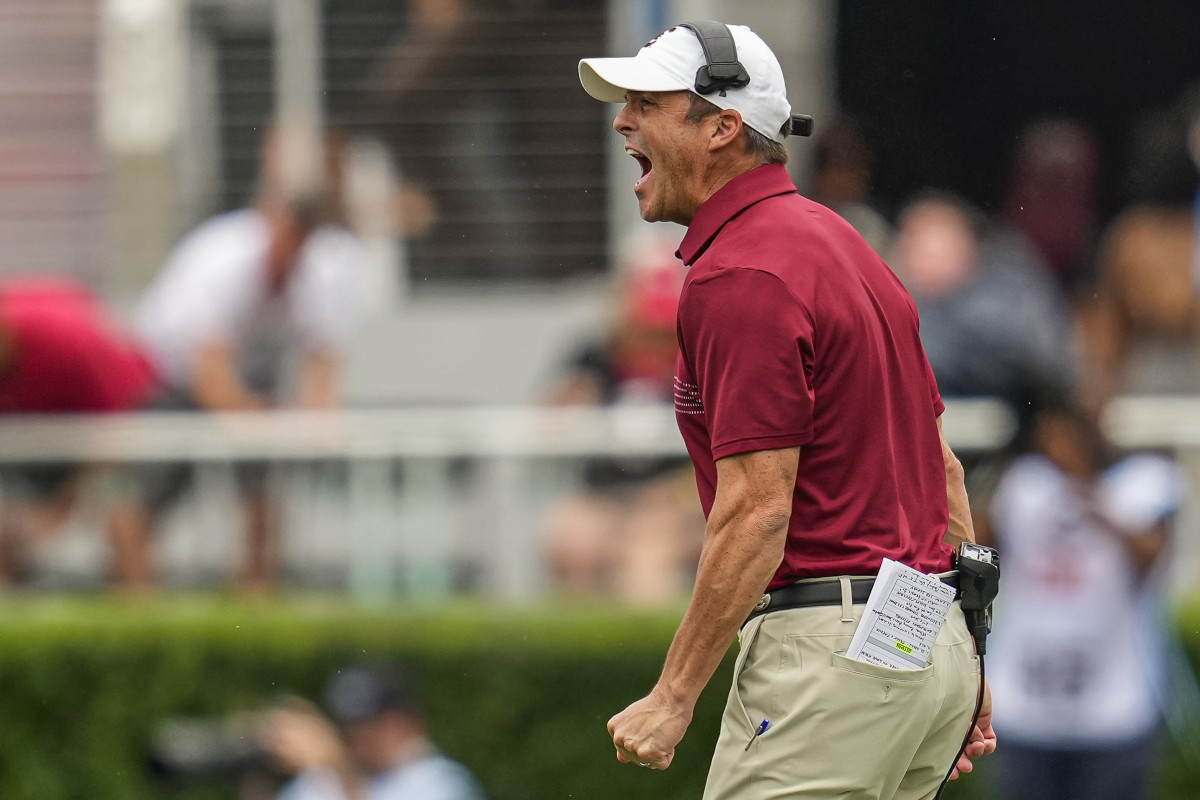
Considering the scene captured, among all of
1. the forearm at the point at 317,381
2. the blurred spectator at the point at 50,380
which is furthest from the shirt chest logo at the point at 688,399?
the blurred spectator at the point at 50,380

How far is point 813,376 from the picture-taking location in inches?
110

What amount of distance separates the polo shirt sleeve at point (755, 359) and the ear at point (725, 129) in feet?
0.96

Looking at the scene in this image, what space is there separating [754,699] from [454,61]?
520 centimetres

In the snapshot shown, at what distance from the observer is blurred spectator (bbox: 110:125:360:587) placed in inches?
276

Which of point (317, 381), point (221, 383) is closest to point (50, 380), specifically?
point (221, 383)

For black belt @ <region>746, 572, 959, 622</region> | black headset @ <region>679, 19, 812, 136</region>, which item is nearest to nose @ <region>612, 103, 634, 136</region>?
black headset @ <region>679, 19, 812, 136</region>

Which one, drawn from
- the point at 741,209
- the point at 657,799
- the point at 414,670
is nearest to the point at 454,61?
the point at 414,670

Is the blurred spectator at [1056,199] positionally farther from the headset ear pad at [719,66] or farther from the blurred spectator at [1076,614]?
the headset ear pad at [719,66]

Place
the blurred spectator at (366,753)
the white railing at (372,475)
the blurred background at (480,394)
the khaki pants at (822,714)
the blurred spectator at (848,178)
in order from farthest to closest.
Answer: the white railing at (372,475) < the blurred background at (480,394) < the blurred spectator at (366,753) < the blurred spectator at (848,178) < the khaki pants at (822,714)

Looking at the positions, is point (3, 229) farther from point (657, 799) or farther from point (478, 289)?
point (657, 799)

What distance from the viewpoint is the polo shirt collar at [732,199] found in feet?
9.61

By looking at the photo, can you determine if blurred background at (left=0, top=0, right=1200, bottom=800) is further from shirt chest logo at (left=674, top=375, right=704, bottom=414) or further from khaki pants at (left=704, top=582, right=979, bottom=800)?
khaki pants at (left=704, top=582, right=979, bottom=800)

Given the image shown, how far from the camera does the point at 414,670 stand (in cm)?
673

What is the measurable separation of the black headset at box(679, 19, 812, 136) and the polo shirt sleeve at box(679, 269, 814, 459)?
0.34 m
